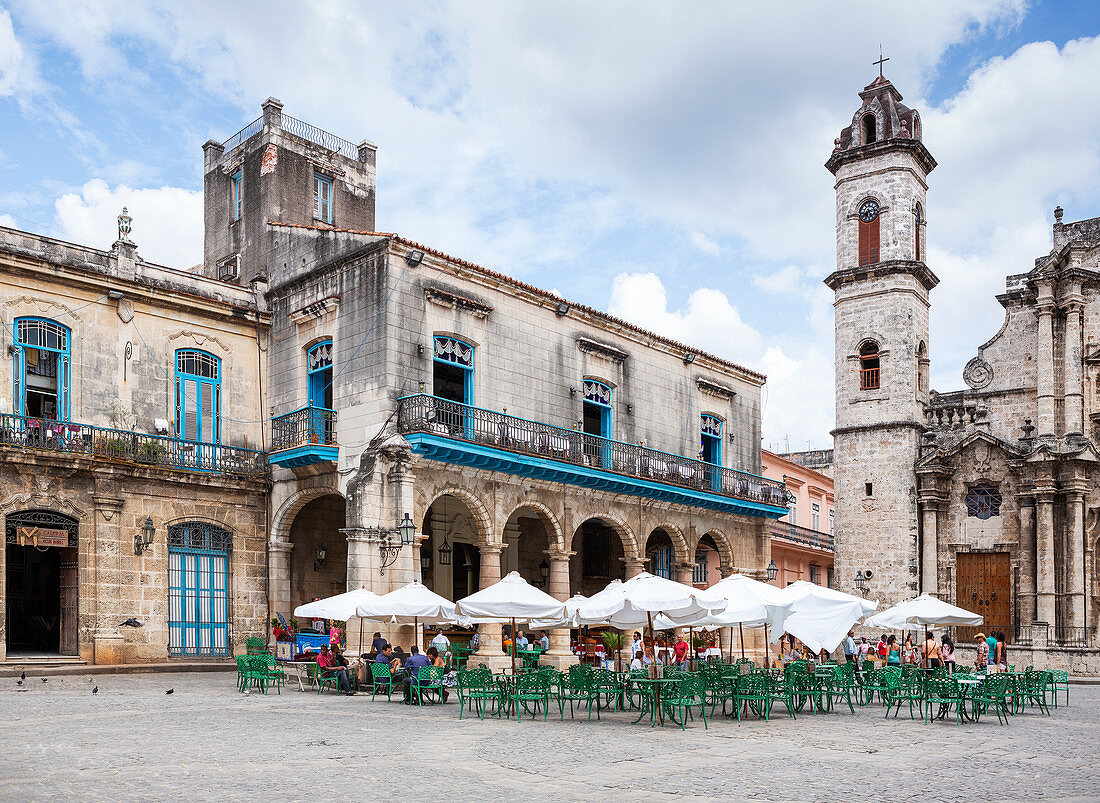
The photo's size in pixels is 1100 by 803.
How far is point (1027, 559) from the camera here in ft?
102

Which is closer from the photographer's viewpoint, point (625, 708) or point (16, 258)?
point (625, 708)

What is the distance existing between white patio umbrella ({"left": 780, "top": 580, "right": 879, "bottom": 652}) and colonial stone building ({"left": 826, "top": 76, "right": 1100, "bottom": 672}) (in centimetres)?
1557

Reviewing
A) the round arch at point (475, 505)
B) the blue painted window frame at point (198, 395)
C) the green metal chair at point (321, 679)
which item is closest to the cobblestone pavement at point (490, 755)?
the green metal chair at point (321, 679)

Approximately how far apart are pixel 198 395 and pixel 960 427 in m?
22.3

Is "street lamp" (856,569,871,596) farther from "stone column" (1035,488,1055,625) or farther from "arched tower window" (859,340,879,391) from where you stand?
"arched tower window" (859,340,879,391)

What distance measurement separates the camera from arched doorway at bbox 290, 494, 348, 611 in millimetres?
25188

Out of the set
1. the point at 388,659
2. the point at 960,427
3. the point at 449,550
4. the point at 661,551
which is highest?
the point at 960,427

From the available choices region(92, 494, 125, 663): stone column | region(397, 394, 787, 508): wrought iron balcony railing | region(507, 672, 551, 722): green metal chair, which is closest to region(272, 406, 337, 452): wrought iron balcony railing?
region(397, 394, 787, 508): wrought iron balcony railing

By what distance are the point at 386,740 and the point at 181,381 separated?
1375cm

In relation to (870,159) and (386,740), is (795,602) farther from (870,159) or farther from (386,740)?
(870,159)

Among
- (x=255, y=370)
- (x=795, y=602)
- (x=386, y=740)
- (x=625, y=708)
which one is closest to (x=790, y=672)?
(x=795, y=602)

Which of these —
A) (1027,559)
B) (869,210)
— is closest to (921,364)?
(869,210)

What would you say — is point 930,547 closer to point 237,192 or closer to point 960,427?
point 960,427

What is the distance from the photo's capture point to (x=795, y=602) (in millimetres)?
17250
